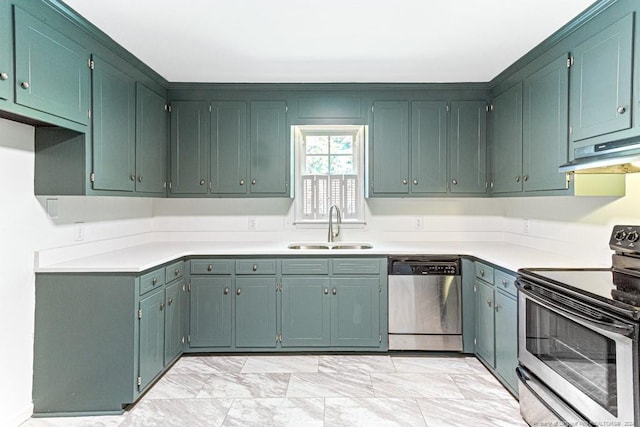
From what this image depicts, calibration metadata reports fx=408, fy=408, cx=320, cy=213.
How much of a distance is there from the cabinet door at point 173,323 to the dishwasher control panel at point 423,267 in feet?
5.58

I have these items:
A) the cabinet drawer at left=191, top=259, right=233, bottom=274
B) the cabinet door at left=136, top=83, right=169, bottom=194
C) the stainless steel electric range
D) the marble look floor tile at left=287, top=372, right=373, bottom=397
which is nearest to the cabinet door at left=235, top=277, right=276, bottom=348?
the cabinet drawer at left=191, top=259, right=233, bottom=274

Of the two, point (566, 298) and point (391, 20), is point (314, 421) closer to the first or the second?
point (566, 298)

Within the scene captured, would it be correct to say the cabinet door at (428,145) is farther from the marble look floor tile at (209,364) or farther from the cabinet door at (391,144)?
the marble look floor tile at (209,364)

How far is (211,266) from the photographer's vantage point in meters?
3.33

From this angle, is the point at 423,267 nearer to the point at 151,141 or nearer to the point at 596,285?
the point at 596,285

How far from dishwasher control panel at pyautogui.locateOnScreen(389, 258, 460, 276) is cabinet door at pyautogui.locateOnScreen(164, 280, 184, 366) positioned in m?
1.70

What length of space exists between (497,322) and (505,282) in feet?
1.14

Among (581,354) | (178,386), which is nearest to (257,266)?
(178,386)

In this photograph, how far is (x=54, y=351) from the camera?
2.43 metres

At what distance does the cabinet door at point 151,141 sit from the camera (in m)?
3.19

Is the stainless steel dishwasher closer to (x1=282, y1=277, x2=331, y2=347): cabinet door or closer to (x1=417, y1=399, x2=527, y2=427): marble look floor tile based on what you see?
(x1=282, y1=277, x2=331, y2=347): cabinet door

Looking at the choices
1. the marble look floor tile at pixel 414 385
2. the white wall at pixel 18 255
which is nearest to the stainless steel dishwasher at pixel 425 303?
the marble look floor tile at pixel 414 385

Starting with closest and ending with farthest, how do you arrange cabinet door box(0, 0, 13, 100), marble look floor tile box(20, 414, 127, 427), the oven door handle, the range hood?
the oven door handle
the range hood
cabinet door box(0, 0, 13, 100)
marble look floor tile box(20, 414, 127, 427)

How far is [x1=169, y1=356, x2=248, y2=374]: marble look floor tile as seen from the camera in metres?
3.09
